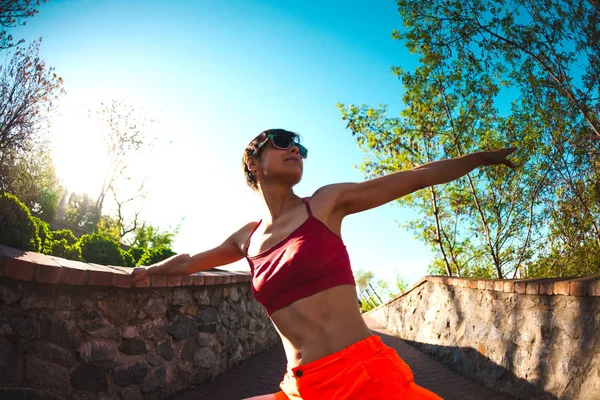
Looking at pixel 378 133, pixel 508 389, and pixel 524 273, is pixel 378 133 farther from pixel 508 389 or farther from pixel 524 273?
pixel 508 389

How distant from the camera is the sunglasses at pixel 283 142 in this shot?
2080mm

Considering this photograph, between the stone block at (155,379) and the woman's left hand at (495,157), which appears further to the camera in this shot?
the stone block at (155,379)

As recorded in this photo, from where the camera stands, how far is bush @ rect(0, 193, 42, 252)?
293cm

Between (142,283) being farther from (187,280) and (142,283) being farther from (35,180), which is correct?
(35,180)

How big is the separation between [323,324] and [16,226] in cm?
279

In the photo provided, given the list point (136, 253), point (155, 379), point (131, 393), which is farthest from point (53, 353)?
point (136, 253)

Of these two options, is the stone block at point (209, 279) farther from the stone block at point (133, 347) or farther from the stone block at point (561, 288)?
the stone block at point (561, 288)

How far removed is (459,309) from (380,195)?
16.8 ft

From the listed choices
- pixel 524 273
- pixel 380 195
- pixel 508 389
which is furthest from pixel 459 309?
pixel 380 195

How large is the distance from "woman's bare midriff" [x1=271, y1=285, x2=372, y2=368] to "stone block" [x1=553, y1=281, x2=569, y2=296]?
3.27m

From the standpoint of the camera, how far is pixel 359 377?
1.30 m

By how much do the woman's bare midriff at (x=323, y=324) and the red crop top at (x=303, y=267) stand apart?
35mm

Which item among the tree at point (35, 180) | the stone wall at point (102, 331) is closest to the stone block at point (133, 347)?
the stone wall at point (102, 331)

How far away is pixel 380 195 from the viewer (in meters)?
1.70
